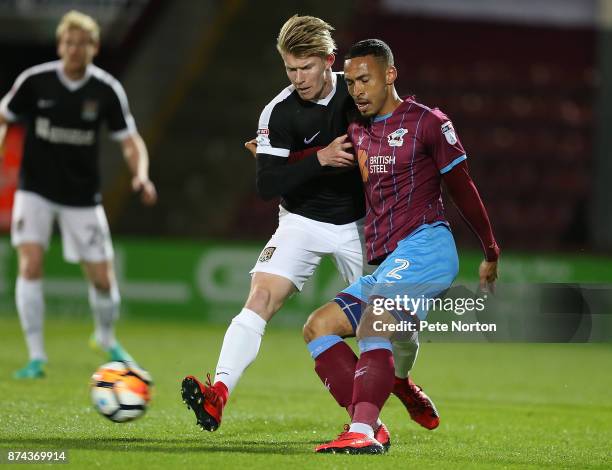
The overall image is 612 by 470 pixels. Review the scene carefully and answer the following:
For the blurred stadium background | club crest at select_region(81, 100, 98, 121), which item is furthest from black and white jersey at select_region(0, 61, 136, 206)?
the blurred stadium background

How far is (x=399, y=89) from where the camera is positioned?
17.6 m

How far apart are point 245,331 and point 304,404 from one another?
6.53 feet

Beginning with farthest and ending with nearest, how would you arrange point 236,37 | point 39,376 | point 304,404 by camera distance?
point 236,37 < point 39,376 < point 304,404

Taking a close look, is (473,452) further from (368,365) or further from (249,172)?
(249,172)

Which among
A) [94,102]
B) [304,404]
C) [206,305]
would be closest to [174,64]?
[206,305]

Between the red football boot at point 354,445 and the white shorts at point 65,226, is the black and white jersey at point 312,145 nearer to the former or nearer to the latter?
the red football boot at point 354,445

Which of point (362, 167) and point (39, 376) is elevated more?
point (362, 167)

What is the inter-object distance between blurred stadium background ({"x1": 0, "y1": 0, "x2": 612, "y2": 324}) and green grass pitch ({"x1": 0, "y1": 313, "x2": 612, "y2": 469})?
3948mm

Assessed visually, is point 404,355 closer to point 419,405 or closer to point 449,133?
point 419,405

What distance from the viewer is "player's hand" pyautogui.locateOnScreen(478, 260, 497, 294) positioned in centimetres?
501

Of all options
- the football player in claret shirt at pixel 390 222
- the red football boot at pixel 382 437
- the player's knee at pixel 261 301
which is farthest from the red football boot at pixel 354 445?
the player's knee at pixel 261 301

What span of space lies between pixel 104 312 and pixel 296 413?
8.12 ft

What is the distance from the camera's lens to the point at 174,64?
1784cm

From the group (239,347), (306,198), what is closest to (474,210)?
(306,198)
